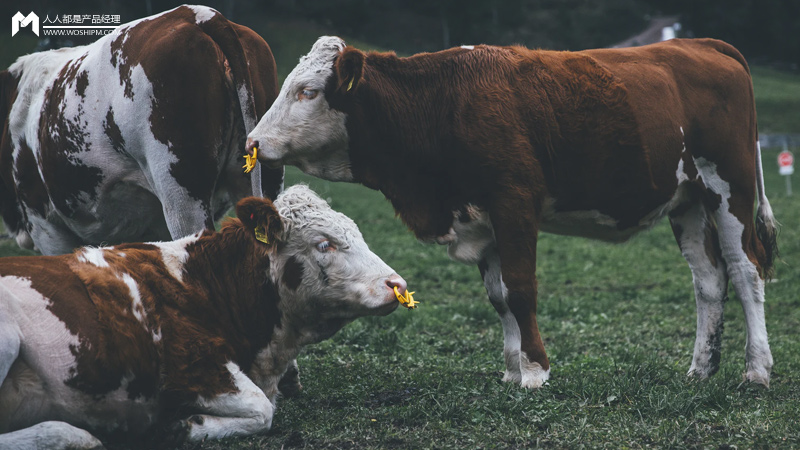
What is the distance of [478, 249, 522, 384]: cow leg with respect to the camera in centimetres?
640

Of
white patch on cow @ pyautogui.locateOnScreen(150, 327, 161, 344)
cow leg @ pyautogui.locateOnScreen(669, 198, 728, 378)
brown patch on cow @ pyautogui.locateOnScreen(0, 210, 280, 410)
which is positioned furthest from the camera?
cow leg @ pyautogui.locateOnScreen(669, 198, 728, 378)

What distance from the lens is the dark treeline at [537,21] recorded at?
62.8 m

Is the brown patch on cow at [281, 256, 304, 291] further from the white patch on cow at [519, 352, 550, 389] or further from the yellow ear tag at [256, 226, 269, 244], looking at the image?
the white patch on cow at [519, 352, 550, 389]

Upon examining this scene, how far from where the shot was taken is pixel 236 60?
6.03m

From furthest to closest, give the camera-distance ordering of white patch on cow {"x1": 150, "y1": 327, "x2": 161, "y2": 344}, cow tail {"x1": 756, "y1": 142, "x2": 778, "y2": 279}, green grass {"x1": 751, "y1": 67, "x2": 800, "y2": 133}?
1. green grass {"x1": 751, "y1": 67, "x2": 800, "y2": 133}
2. cow tail {"x1": 756, "y1": 142, "x2": 778, "y2": 279}
3. white patch on cow {"x1": 150, "y1": 327, "x2": 161, "y2": 344}

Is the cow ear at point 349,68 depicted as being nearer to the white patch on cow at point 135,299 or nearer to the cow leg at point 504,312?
the cow leg at point 504,312

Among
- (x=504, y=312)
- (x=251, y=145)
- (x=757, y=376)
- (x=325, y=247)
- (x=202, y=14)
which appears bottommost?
(x=757, y=376)

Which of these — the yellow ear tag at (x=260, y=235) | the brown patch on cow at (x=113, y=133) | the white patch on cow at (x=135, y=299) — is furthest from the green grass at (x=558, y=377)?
the brown patch on cow at (x=113, y=133)

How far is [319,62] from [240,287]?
186 cm

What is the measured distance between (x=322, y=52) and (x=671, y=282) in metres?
7.33

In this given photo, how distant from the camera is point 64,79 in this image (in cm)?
647

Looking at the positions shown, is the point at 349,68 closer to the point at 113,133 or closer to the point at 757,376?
the point at 113,133

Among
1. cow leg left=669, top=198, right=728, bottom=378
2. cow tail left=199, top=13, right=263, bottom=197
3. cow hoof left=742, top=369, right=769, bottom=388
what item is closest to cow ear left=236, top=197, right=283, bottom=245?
cow tail left=199, top=13, right=263, bottom=197

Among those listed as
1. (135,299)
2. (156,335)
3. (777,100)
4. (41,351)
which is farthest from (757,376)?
(777,100)
